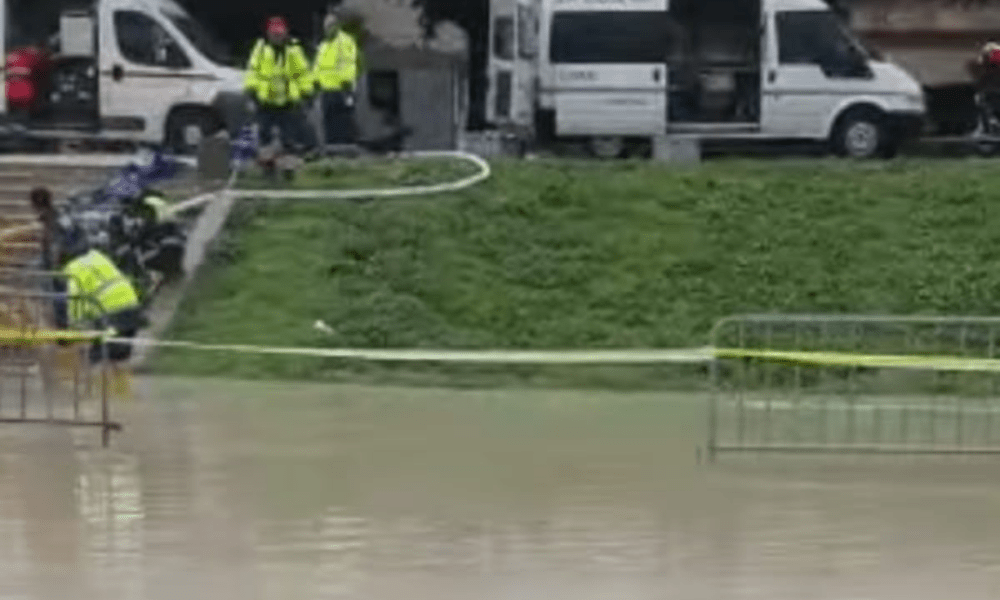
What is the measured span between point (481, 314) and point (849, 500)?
673 cm

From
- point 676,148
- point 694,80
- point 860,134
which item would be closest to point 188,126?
point 676,148

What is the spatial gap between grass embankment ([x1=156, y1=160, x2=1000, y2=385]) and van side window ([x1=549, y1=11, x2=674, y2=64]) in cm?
565

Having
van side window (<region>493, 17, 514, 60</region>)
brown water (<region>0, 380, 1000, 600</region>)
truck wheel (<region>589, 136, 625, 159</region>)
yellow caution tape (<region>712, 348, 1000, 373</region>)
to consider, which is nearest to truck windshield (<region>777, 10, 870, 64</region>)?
truck wheel (<region>589, 136, 625, 159</region>)

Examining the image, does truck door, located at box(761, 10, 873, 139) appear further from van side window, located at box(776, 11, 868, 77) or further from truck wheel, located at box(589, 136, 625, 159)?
truck wheel, located at box(589, 136, 625, 159)

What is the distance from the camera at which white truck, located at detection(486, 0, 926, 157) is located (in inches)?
1062

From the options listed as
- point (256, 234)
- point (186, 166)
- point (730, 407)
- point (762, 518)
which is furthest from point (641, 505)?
point (186, 166)

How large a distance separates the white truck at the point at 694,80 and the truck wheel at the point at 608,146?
0.06 ft

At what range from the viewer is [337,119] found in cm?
2536

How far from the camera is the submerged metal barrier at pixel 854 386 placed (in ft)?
44.9

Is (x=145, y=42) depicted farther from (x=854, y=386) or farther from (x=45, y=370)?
(x=854, y=386)

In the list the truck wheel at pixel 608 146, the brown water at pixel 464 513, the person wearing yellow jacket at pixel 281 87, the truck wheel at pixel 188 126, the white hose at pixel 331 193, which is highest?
the person wearing yellow jacket at pixel 281 87

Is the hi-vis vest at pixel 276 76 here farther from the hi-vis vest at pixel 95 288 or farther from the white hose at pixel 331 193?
the hi-vis vest at pixel 95 288

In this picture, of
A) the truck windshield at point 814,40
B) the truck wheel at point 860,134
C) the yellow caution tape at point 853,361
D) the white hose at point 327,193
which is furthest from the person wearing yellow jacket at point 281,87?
the yellow caution tape at point 853,361

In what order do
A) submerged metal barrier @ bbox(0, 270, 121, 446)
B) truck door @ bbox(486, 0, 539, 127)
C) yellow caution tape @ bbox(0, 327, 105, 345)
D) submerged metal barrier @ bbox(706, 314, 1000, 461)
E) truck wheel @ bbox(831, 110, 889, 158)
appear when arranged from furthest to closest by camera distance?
truck door @ bbox(486, 0, 539, 127) < truck wheel @ bbox(831, 110, 889, 158) < submerged metal barrier @ bbox(0, 270, 121, 446) < yellow caution tape @ bbox(0, 327, 105, 345) < submerged metal barrier @ bbox(706, 314, 1000, 461)
